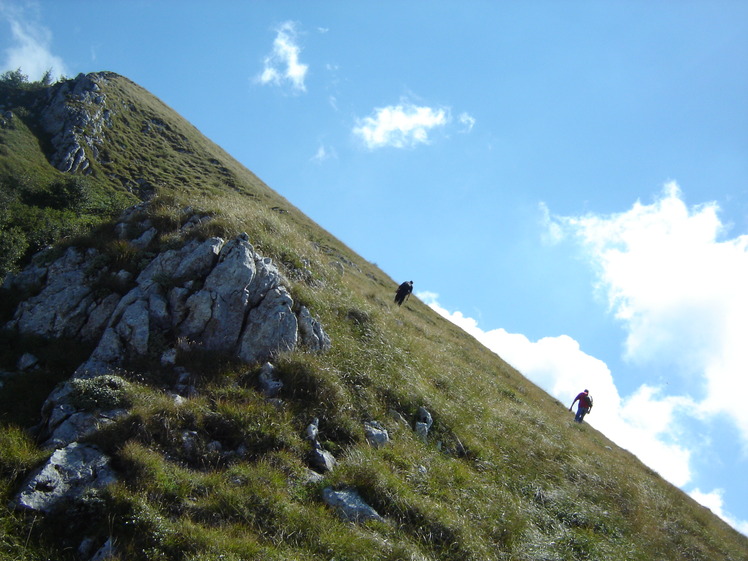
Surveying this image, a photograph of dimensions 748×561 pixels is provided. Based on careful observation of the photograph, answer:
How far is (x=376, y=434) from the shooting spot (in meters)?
11.4

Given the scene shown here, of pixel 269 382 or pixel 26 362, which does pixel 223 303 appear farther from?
pixel 26 362

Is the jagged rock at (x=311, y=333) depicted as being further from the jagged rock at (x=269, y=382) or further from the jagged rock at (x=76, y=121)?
the jagged rock at (x=76, y=121)

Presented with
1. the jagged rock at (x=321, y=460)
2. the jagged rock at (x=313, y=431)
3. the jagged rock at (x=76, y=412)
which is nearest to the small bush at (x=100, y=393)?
the jagged rock at (x=76, y=412)

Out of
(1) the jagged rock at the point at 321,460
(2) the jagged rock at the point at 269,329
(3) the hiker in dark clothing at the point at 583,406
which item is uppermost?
(3) the hiker in dark clothing at the point at 583,406

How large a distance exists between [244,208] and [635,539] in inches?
619

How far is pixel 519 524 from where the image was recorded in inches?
411

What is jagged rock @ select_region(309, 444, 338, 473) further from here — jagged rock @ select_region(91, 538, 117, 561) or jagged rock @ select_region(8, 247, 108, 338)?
jagged rock @ select_region(8, 247, 108, 338)

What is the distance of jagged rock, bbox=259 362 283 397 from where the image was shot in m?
11.3

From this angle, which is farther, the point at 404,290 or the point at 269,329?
the point at 404,290

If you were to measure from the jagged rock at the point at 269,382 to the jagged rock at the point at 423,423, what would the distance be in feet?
12.7

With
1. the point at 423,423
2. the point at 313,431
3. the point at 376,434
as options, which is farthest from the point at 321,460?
the point at 423,423

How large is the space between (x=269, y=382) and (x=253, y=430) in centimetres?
164

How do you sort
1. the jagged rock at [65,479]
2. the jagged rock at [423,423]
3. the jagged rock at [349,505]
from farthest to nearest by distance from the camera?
the jagged rock at [423,423] < the jagged rock at [349,505] < the jagged rock at [65,479]

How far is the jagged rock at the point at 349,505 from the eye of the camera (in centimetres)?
880
